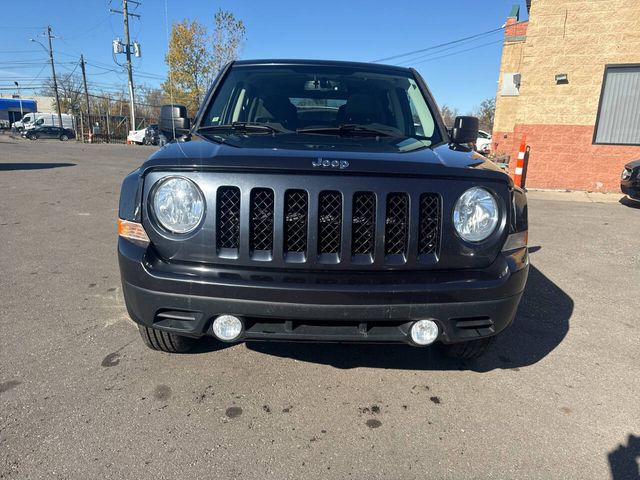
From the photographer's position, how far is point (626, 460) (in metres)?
2.01

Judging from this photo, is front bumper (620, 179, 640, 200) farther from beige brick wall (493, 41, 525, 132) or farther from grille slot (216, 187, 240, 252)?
beige brick wall (493, 41, 525, 132)

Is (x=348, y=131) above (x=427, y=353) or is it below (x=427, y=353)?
above

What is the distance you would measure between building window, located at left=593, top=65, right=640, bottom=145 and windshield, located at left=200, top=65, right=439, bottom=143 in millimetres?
9545

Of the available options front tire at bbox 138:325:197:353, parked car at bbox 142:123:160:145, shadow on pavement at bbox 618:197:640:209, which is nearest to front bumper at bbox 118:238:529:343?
front tire at bbox 138:325:197:353

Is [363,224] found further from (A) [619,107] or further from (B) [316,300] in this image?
(A) [619,107]

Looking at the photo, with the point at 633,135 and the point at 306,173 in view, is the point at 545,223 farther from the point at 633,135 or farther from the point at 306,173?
the point at 306,173

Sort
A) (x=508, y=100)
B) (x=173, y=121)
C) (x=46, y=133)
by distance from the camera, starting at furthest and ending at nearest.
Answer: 1. (x=46, y=133)
2. (x=508, y=100)
3. (x=173, y=121)

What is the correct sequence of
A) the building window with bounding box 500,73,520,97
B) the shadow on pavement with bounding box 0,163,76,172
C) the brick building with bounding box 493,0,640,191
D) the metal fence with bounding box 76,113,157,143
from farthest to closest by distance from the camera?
1. the metal fence with bounding box 76,113,157,143
2. the building window with bounding box 500,73,520,97
3. the shadow on pavement with bounding box 0,163,76,172
4. the brick building with bounding box 493,0,640,191

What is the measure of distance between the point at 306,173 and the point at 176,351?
1444mm

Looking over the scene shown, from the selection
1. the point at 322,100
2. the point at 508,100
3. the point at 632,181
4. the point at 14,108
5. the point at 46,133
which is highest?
the point at 14,108

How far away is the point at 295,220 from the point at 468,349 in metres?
1.35

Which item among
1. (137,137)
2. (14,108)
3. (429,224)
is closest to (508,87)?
(429,224)

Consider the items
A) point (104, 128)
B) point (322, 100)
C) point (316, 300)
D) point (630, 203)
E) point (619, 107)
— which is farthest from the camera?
point (104, 128)

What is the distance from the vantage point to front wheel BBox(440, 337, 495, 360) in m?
2.56
